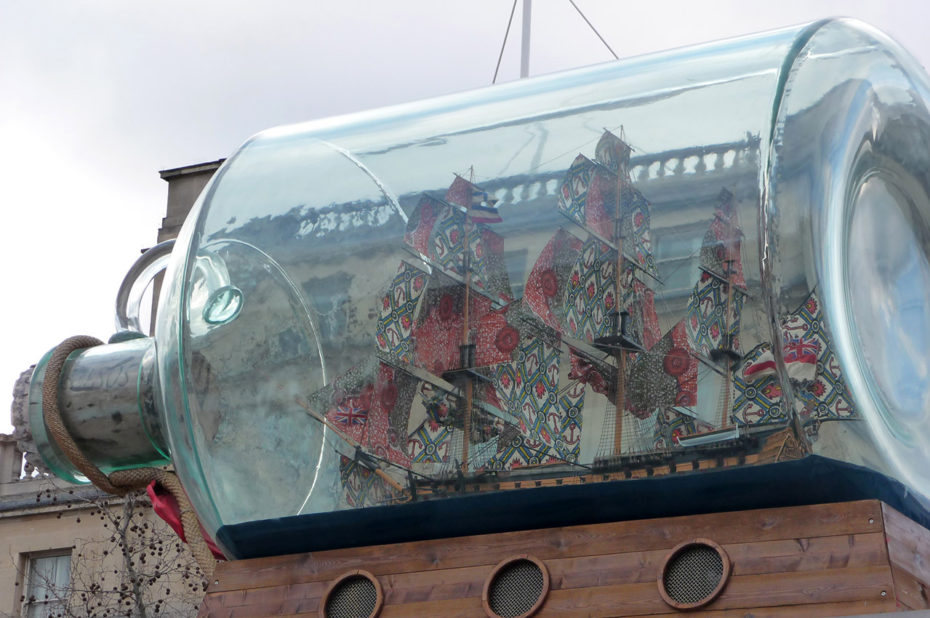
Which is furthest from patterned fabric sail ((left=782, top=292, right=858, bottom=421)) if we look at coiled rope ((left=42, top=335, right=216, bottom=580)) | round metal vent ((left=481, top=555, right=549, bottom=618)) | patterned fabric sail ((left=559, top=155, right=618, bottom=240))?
coiled rope ((left=42, top=335, right=216, bottom=580))

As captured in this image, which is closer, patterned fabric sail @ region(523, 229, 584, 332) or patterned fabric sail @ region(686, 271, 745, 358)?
patterned fabric sail @ region(686, 271, 745, 358)

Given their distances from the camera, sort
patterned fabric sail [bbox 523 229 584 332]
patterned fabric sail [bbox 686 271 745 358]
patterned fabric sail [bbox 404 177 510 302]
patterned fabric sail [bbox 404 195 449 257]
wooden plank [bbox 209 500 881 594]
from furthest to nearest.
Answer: patterned fabric sail [bbox 404 195 449 257], patterned fabric sail [bbox 404 177 510 302], patterned fabric sail [bbox 523 229 584 332], patterned fabric sail [bbox 686 271 745 358], wooden plank [bbox 209 500 881 594]

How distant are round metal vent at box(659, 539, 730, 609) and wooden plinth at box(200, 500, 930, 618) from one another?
2 cm

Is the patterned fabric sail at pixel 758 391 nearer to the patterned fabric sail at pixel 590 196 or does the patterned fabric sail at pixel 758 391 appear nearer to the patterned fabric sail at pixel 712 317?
the patterned fabric sail at pixel 712 317

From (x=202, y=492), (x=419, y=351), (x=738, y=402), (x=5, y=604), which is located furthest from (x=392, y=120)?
(x=5, y=604)

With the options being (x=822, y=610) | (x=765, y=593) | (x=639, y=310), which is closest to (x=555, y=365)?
(x=639, y=310)

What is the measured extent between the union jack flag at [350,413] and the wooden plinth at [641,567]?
267 millimetres

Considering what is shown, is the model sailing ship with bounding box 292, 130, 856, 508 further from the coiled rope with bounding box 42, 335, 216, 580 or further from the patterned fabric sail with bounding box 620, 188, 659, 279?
the coiled rope with bounding box 42, 335, 216, 580

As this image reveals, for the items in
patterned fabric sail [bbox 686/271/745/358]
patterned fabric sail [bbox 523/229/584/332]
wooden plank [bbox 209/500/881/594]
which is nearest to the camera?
wooden plank [bbox 209/500/881/594]

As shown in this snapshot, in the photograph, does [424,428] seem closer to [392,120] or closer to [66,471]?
[392,120]

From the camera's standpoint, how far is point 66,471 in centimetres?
417

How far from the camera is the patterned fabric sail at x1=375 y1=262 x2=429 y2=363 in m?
3.53

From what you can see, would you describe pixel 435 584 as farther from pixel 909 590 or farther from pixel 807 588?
pixel 909 590

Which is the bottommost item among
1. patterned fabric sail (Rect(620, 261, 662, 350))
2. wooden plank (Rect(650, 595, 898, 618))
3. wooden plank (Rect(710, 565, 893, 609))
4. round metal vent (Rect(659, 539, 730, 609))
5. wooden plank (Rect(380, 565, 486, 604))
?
wooden plank (Rect(650, 595, 898, 618))
